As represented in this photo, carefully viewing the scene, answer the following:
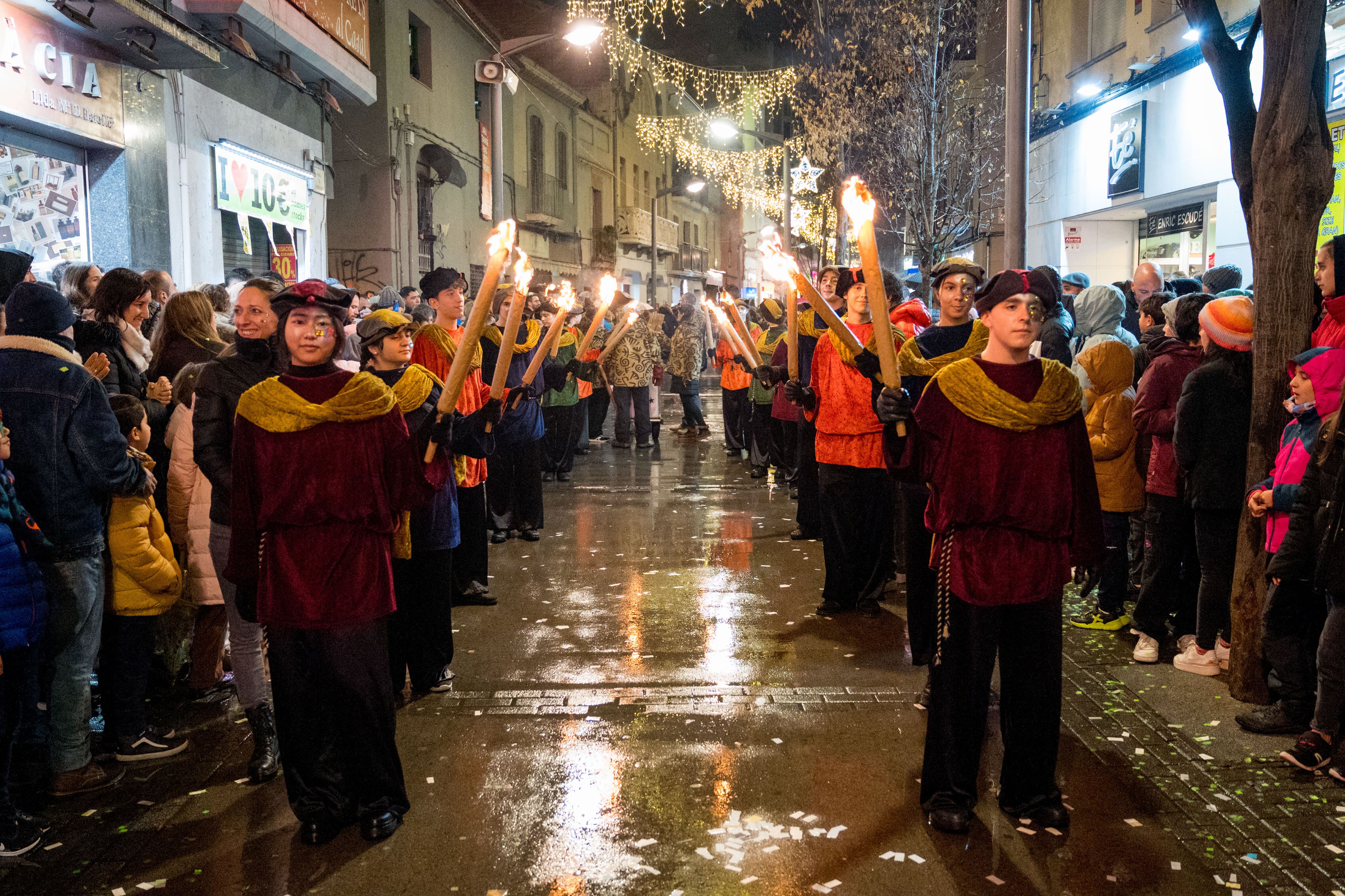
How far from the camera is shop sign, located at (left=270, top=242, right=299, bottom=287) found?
50.8 feet

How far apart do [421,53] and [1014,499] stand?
22838mm

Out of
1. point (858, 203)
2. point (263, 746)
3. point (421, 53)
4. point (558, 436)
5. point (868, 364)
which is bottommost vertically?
point (263, 746)

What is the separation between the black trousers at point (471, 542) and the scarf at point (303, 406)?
8.74ft

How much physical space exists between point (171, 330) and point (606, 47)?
2796cm


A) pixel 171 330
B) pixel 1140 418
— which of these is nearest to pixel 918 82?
pixel 1140 418

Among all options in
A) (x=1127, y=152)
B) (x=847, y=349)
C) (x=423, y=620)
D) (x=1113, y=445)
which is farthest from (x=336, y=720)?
(x=1127, y=152)

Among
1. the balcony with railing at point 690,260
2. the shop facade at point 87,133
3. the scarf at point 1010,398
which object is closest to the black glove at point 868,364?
the scarf at point 1010,398

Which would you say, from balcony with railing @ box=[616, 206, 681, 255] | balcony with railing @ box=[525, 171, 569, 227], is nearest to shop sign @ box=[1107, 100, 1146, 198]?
balcony with railing @ box=[525, 171, 569, 227]

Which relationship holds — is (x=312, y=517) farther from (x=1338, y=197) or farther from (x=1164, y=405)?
(x=1338, y=197)

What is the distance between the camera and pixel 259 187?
48.1 feet

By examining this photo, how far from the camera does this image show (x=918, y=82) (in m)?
21.2

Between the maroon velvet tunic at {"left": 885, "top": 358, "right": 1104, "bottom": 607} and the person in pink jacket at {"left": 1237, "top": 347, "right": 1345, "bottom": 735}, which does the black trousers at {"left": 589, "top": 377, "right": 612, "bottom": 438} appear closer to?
the person in pink jacket at {"left": 1237, "top": 347, "right": 1345, "bottom": 735}

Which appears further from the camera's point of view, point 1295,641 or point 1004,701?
point 1295,641

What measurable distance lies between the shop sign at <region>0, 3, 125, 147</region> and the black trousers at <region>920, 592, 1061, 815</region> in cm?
855
